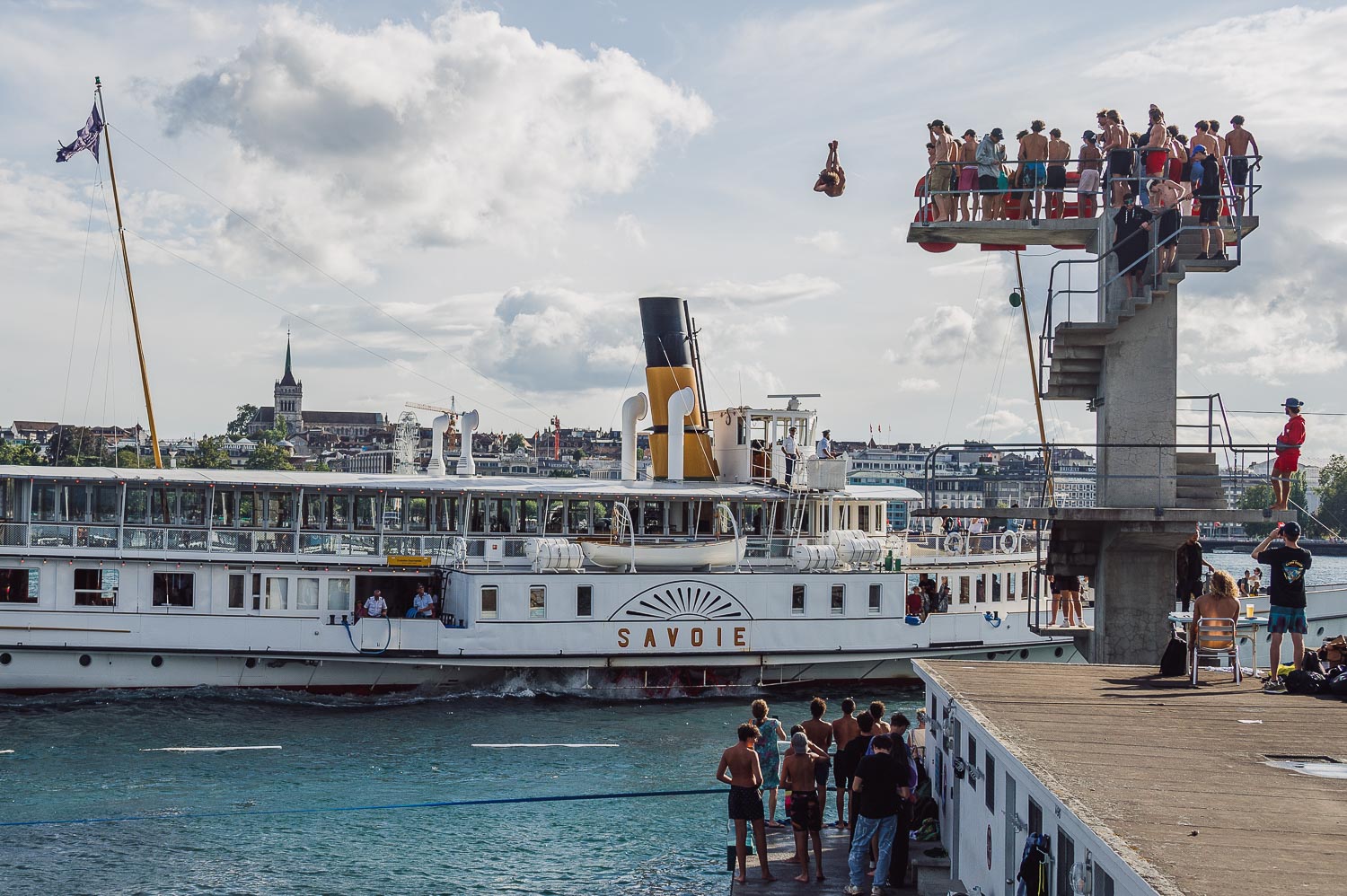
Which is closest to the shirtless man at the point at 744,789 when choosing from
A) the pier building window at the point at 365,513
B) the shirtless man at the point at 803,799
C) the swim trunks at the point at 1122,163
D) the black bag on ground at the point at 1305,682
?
the shirtless man at the point at 803,799

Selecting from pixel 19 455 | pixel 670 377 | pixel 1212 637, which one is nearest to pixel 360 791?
pixel 1212 637

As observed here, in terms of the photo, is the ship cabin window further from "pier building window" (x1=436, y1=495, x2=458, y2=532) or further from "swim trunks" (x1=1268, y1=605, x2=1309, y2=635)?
"swim trunks" (x1=1268, y1=605, x2=1309, y2=635)

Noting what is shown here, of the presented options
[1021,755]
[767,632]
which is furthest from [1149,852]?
[767,632]

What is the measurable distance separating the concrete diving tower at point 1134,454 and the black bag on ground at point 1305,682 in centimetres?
237

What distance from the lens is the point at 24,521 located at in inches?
1166

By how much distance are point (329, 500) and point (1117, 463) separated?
21230mm

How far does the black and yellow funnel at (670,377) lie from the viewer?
119 feet

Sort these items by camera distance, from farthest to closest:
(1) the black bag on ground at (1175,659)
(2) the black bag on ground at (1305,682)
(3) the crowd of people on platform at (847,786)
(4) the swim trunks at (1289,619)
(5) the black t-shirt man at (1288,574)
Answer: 1. (1) the black bag on ground at (1175,659)
2. (4) the swim trunks at (1289,619)
3. (5) the black t-shirt man at (1288,574)
4. (2) the black bag on ground at (1305,682)
5. (3) the crowd of people on platform at (847,786)

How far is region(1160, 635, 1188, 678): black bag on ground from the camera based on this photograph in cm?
1355

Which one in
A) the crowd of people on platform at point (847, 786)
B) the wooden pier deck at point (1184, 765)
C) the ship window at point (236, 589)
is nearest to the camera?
the wooden pier deck at point (1184, 765)

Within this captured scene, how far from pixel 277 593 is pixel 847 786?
1817cm

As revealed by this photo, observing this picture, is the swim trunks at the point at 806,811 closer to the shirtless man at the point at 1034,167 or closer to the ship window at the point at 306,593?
the shirtless man at the point at 1034,167

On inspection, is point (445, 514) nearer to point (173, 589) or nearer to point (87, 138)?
point (173, 589)

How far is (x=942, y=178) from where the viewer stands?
54.7 ft
